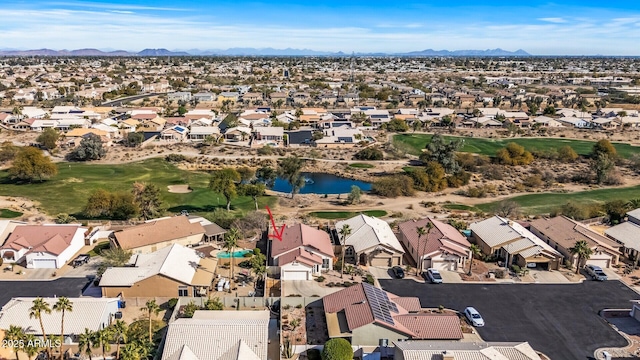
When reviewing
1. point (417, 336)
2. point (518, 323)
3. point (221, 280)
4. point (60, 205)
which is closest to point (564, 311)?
point (518, 323)

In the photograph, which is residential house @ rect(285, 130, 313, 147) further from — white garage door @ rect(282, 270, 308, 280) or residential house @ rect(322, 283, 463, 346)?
residential house @ rect(322, 283, 463, 346)

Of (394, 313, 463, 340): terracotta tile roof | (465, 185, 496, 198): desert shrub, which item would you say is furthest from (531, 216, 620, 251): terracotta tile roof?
(394, 313, 463, 340): terracotta tile roof

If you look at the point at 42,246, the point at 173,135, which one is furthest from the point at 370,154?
the point at 42,246

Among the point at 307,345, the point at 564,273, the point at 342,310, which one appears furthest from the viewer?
the point at 564,273

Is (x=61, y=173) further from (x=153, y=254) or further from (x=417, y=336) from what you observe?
(x=417, y=336)

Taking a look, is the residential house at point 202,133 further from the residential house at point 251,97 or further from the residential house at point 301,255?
the residential house at point 301,255

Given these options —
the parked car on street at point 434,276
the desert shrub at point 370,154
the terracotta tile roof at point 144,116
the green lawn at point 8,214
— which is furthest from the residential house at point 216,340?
the terracotta tile roof at point 144,116
